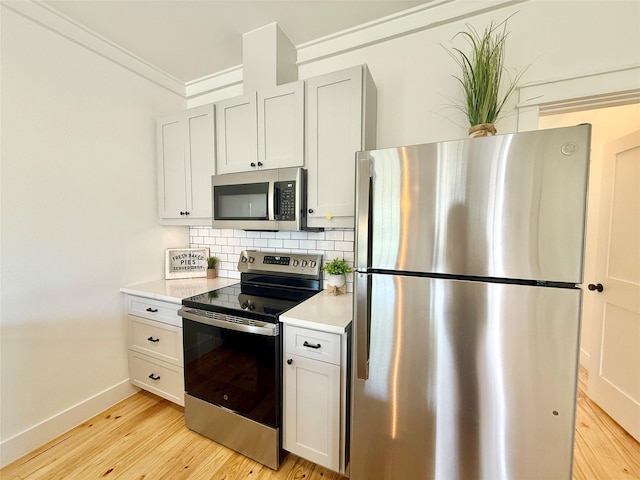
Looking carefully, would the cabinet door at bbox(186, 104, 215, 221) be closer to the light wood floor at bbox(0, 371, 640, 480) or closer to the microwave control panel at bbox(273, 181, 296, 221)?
the microwave control panel at bbox(273, 181, 296, 221)

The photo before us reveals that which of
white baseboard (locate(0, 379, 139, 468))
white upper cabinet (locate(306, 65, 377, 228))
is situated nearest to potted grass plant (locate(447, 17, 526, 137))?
white upper cabinet (locate(306, 65, 377, 228))

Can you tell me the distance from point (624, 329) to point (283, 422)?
2.33 m

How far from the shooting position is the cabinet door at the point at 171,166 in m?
2.22

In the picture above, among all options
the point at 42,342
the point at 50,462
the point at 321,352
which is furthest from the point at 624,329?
the point at 42,342

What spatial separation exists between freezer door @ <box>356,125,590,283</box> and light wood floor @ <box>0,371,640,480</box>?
1407mm

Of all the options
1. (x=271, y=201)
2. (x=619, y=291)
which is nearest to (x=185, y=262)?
(x=271, y=201)

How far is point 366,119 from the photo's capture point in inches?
63.3

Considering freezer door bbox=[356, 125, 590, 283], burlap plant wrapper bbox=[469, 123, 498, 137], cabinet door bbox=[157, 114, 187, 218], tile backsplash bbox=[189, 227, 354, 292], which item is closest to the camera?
freezer door bbox=[356, 125, 590, 283]

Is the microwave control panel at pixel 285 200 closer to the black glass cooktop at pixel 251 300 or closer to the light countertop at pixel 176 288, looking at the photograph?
the black glass cooktop at pixel 251 300

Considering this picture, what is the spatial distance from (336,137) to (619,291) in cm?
221

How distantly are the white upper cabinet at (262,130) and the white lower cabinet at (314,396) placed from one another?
42.8 inches

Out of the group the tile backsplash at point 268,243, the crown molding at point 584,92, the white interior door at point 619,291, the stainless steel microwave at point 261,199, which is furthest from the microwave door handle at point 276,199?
the white interior door at point 619,291

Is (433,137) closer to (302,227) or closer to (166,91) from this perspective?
(302,227)

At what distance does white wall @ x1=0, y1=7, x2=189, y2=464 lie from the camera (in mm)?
1602
